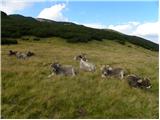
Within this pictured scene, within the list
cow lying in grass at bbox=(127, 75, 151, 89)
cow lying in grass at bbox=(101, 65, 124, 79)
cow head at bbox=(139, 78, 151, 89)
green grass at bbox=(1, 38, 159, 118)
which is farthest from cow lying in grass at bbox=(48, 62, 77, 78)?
cow head at bbox=(139, 78, 151, 89)

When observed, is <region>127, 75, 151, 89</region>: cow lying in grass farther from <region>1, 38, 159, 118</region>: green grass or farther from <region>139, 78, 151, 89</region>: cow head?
<region>1, 38, 159, 118</region>: green grass

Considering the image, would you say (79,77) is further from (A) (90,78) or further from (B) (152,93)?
(B) (152,93)

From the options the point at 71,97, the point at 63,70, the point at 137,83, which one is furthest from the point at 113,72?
the point at 71,97

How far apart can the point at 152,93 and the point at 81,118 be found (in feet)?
14.1

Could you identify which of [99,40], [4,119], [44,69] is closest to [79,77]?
[44,69]

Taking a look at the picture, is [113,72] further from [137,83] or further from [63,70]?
[63,70]

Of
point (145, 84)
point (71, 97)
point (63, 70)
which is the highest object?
point (63, 70)

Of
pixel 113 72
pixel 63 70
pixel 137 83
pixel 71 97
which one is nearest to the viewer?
pixel 71 97

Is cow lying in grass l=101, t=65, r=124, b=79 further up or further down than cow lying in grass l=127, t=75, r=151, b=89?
further up

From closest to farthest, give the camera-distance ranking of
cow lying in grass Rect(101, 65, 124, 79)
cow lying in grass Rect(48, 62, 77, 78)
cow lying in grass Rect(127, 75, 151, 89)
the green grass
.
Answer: the green grass
cow lying in grass Rect(127, 75, 151, 89)
cow lying in grass Rect(48, 62, 77, 78)
cow lying in grass Rect(101, 65, 124, 79)

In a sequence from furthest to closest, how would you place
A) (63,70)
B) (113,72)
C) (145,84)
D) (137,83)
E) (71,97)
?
(113,72)
(63,70)
(145,84)
(137,83)
(71,97)

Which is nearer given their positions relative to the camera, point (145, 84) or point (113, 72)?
point (145, 84)

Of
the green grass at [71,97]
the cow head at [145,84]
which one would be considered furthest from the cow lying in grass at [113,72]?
the cow head at [145,84]

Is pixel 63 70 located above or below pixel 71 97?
above
